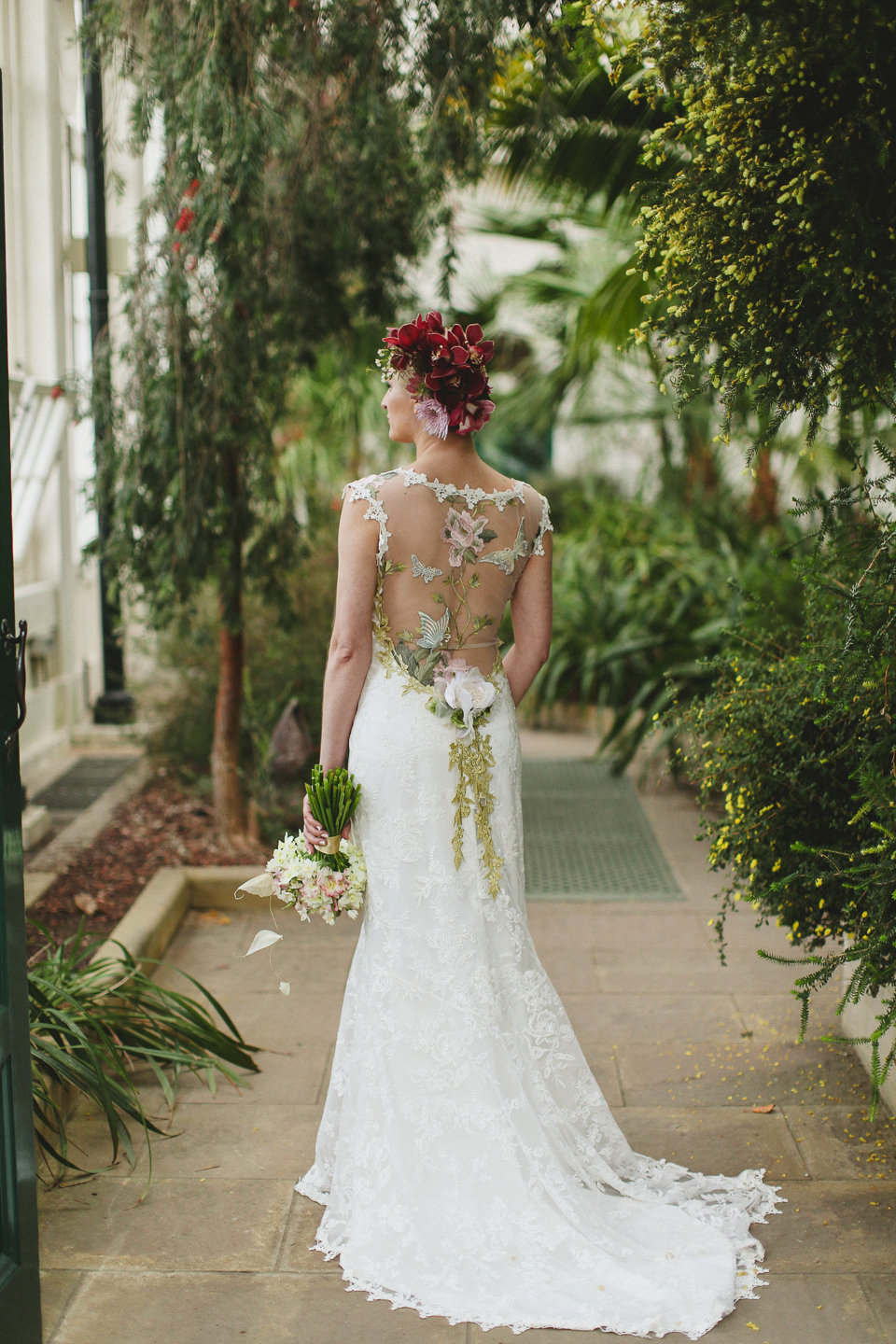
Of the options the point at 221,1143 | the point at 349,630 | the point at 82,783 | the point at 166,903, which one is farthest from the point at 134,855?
the point at 349,630

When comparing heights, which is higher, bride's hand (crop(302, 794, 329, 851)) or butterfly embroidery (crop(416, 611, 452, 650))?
butterfly embroidery (crop(416, 611, 452, 650))

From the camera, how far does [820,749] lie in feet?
11.1

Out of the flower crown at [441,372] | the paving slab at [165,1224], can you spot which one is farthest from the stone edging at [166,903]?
the flower crown at [441,372]

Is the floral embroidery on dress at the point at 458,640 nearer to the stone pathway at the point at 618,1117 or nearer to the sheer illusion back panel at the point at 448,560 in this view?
the sheer illusion back panel at the point at 448,560

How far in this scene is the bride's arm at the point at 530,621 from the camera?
321 cm

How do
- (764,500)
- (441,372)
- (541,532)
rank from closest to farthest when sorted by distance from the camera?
1. (441,372)
2. (541,532)
3. (764,500)

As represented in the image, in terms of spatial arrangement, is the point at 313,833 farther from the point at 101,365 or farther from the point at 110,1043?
the point at 101,365

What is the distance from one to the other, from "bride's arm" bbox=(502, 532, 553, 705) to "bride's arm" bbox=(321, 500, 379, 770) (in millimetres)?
467

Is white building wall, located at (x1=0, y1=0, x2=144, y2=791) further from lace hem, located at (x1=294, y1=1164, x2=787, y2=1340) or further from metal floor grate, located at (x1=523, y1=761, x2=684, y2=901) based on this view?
lace hem, located at (x1=294, y1=1164, x2=787, y2=1340)

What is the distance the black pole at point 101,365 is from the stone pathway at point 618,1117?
2.06m

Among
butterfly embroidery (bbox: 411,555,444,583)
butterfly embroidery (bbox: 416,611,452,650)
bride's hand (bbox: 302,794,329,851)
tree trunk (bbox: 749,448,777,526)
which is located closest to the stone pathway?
bride's hand (bbox: 302,794,329,851)

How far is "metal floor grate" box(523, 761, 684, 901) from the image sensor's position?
573 centimetres

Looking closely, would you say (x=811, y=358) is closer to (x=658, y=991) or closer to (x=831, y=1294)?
(x=831, y=1294)

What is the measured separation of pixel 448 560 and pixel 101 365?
8.87 feet
